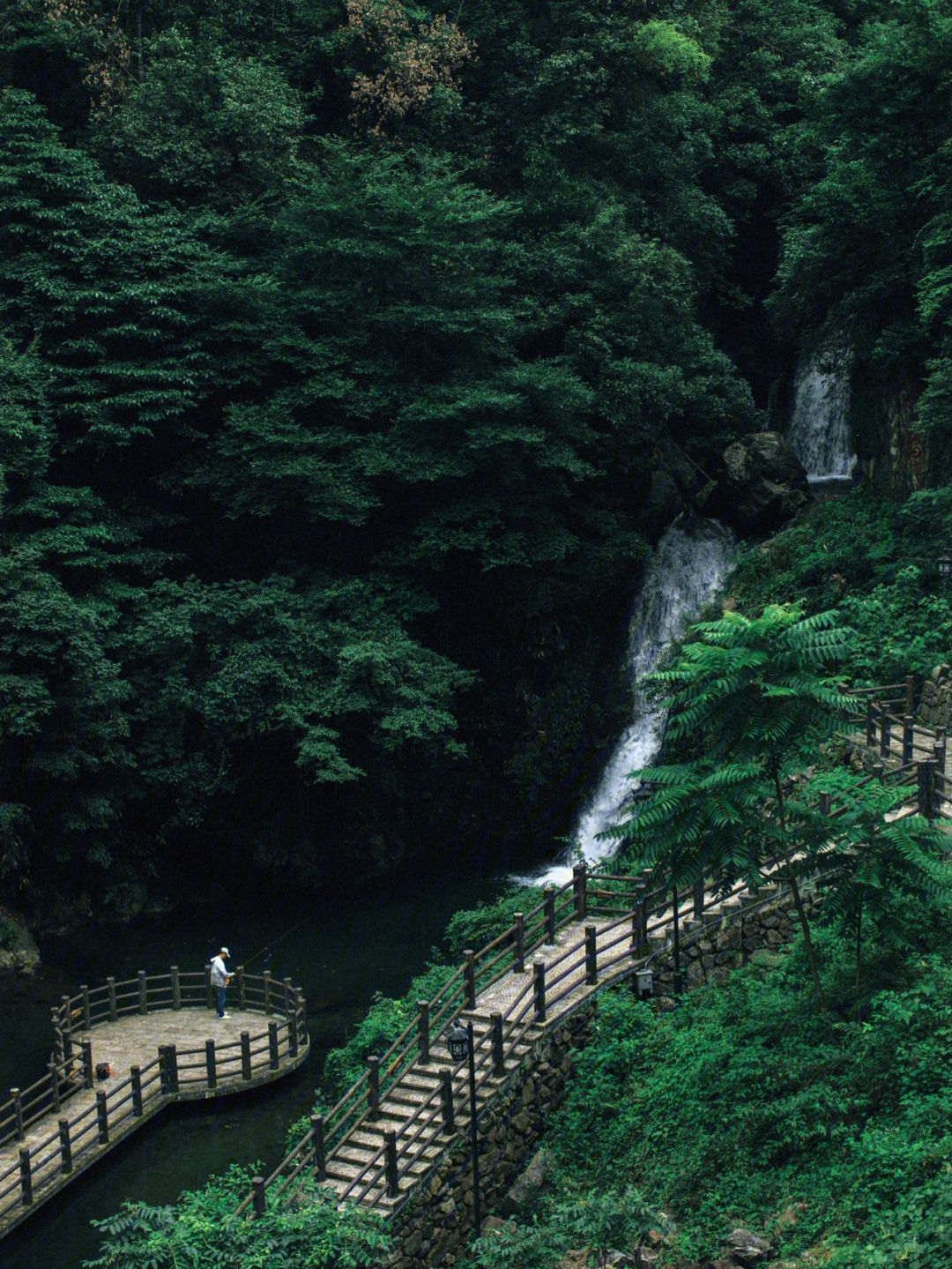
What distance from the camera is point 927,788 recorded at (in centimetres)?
1341

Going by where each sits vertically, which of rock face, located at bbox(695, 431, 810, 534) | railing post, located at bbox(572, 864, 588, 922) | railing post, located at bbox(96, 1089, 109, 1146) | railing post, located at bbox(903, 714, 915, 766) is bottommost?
railing post, located at bbox(96, 1089, 109, 1146)

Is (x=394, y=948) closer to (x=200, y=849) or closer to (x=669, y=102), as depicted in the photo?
(x=200, y=849)

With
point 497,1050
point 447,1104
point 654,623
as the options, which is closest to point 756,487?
point 654,623

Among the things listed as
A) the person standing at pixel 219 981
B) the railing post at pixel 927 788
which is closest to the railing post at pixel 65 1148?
the person standing at pixel 219 981

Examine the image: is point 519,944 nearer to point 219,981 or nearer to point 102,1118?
point 102,1118

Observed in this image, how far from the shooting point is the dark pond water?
619 inches

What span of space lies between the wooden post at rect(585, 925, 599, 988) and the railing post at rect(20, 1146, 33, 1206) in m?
7.74

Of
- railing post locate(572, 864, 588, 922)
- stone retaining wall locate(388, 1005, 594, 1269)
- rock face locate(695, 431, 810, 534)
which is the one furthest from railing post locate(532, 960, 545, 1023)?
rock face locate(695, 431, 810, 534)

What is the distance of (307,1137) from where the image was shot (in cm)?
1359

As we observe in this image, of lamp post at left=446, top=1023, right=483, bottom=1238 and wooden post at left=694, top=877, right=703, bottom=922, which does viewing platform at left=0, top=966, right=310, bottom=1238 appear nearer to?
lamp post at left=446, top=1023, right=483, bottom=1238

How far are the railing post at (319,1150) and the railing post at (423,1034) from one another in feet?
5.44

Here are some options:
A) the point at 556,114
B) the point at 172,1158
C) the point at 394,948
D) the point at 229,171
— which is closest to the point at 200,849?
the point at 394,948

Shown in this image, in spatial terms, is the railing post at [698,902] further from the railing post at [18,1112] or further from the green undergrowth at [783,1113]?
the railing post at [18,1112]

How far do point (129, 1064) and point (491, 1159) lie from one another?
7.60m
